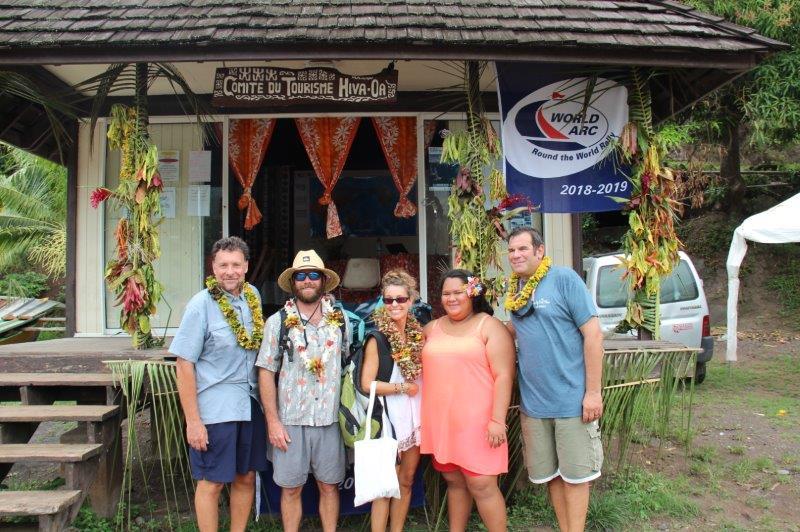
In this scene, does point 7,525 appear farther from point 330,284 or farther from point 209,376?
point 330,284

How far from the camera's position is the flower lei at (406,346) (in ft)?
11.8

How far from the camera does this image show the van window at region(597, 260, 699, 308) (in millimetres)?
8133

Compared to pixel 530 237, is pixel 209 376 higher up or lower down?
lower down

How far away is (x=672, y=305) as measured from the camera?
8.03 m

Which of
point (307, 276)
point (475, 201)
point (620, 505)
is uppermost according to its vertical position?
point (475, 201)

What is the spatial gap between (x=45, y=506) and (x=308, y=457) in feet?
5.23

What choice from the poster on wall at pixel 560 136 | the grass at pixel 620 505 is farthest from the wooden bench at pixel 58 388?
the poster on wall at pixel 560 136

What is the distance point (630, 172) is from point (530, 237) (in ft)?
7.60

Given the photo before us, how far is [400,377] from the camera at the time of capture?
365cm

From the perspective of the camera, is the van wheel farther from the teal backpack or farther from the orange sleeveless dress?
the teal backpack

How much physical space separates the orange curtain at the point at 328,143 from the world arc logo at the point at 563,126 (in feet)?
6.73

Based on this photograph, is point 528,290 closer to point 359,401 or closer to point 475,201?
point 359,401

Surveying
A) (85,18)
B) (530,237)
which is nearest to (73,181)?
(85,18)

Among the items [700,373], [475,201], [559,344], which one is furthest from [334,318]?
[700,373]
